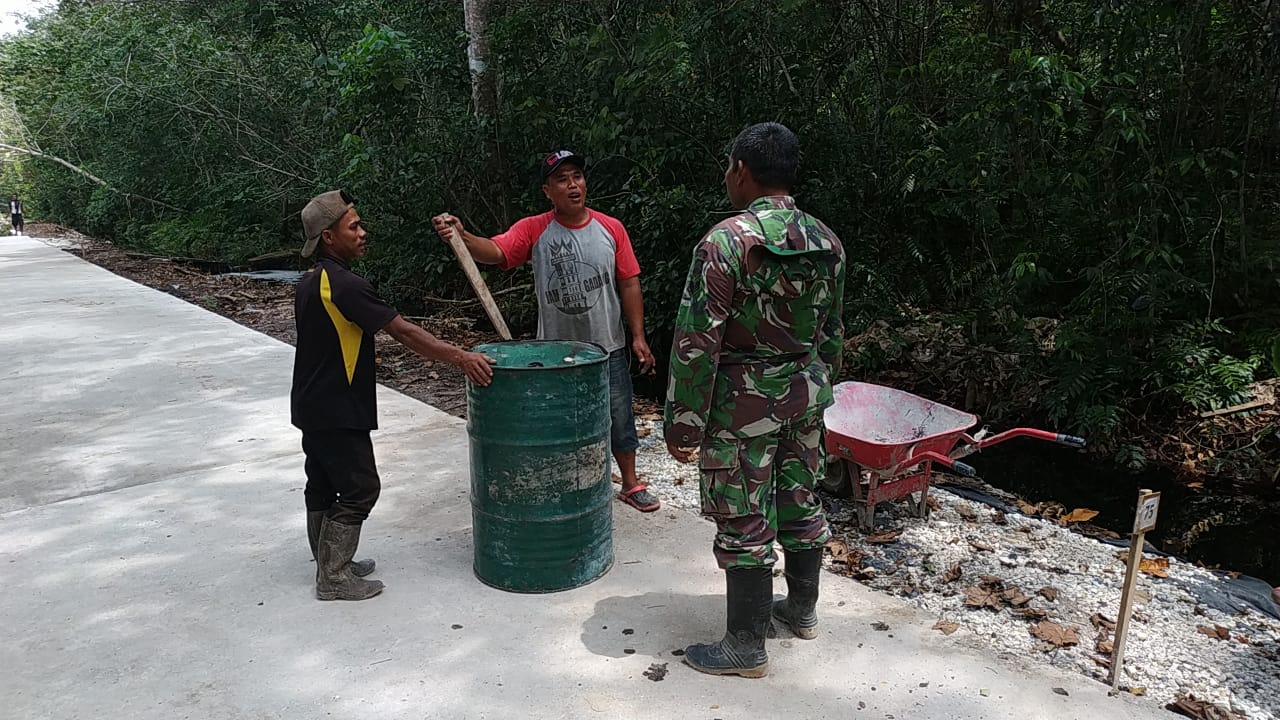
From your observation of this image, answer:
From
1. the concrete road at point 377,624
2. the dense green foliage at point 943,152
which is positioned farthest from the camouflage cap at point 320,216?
the dense green foliage at point 943,152

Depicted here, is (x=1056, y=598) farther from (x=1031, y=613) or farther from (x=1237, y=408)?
(x=1237, y=408)

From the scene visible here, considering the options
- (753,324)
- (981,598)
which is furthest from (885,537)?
(753,324)

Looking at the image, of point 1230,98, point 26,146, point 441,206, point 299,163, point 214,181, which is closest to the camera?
point 1230,98

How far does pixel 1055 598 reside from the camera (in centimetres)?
393

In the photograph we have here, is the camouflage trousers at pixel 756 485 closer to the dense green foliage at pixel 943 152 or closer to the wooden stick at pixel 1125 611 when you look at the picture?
the wooden stick at pixel 1125 611

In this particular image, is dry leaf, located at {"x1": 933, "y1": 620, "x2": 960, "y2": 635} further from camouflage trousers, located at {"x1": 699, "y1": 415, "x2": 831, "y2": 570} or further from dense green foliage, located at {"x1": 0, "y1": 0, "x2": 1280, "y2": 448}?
dense green foliage, located at {"x1": 0, "y1": 0, "x2": 1280, "y2": 448}

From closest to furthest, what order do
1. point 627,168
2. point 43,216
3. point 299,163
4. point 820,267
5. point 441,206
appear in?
1. point 820,267
2. point 627,168
3. point 441,206
4. point 299,163
5. point 43,216

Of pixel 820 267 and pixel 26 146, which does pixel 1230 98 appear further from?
pixel 26 146

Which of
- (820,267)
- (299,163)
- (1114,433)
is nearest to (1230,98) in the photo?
(1114,433)

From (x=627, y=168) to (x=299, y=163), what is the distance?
37.0 feet

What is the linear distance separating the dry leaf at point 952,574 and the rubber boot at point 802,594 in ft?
3.43

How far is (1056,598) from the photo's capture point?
394cm

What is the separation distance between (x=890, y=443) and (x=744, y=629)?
5.32 feet

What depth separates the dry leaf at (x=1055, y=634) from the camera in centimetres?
350
